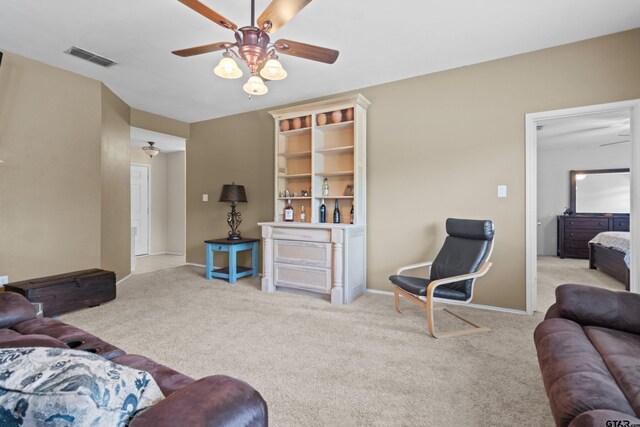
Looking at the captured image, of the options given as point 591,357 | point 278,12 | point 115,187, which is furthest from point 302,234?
point 591,357

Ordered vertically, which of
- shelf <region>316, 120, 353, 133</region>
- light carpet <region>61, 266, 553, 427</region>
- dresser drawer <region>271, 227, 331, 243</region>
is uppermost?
shelf <region>316, 120, 353, 133</region>

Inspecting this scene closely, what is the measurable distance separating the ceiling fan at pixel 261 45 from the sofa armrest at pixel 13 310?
1847mm

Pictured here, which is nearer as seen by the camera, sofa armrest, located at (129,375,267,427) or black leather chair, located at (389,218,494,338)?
sofa armrest, located at (129,375,267,427)

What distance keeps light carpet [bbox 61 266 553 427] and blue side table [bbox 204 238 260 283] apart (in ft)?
2.48

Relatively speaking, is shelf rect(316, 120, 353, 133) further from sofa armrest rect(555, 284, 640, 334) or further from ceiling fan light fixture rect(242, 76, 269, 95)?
sofa armrest rect(555, 284, 640, 334)

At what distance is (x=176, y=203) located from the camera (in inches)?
292

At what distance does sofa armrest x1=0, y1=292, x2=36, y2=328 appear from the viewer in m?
1.71

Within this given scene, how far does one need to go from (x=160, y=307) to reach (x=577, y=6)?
15.2 ft

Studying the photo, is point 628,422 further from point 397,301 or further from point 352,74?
point 352,74

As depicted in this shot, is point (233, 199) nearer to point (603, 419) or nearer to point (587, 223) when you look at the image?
point (603, 419)

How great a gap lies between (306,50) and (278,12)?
0.36m

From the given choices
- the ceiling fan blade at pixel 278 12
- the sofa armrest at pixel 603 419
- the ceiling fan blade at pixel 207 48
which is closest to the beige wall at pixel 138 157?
the ceiling fan blade at pixel 207 48

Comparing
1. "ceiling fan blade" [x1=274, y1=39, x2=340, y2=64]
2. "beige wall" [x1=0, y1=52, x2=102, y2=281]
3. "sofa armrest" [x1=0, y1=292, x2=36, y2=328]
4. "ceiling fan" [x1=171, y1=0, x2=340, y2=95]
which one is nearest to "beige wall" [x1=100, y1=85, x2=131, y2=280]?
"beige wall" [x1=0, y1=52, x2=102, y2=281]

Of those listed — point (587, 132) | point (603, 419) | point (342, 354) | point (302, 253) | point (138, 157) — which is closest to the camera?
point (603, 419)
